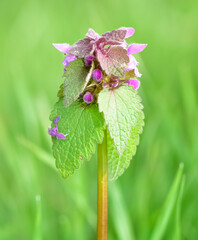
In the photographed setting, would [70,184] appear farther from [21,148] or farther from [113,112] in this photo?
[113,112]

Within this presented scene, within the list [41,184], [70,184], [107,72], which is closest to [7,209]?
[41,184]

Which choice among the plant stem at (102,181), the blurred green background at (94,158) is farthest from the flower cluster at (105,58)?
the blurred green background at (94,158)

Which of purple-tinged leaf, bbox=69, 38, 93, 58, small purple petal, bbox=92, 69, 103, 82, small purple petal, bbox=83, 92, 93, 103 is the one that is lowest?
small purple petal, bbox=83, 92, 93, 103

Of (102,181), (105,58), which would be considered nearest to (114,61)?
(105,58)

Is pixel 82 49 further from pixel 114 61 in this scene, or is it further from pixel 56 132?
pixel 56 132

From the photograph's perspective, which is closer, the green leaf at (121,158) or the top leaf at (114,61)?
the top leaf at (114,61)

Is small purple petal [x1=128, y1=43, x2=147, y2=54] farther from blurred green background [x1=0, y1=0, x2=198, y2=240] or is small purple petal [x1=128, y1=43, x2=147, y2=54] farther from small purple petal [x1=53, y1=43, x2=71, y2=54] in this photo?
blurred green background [x1=0, y1=0, x2=198, y2=240]

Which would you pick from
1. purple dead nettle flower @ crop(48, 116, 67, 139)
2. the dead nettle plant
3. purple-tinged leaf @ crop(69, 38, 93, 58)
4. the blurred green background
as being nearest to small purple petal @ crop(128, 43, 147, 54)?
the dead nettle plant

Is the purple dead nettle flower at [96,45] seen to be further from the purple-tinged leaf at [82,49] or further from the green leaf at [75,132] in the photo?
the green leaf at [75,132]
